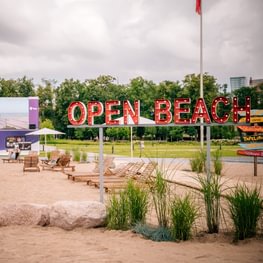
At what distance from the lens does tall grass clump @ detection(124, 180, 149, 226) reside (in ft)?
22.8

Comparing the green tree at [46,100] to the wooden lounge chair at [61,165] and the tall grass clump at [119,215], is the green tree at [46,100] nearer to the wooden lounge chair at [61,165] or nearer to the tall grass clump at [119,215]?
the wooden lounge chair at [61,165]

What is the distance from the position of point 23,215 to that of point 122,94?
64761mm

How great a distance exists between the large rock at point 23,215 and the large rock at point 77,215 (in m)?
0.18

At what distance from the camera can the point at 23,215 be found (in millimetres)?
7246

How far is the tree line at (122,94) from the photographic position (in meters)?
58.9

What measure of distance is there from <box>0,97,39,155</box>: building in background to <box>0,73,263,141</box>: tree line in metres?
19.6

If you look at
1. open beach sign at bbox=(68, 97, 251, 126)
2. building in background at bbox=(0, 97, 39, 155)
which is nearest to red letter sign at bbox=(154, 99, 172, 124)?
open beach sign at bbox=(68, 97, 251, 126)

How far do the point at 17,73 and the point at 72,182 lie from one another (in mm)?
69166

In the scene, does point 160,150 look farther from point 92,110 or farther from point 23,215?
point 23,215

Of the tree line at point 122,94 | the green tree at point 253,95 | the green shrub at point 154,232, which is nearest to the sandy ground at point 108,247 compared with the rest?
the green shrub at point 154,232

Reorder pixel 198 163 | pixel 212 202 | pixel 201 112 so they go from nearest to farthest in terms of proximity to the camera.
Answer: pixel 212 202 → pixel 201 112 → pixel 198 163

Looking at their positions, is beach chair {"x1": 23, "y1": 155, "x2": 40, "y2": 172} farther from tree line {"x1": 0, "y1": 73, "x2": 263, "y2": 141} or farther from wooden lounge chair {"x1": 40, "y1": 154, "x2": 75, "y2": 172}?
tree line {"x1": 0, "y1": 73, "x2": 263, "y2": 141}

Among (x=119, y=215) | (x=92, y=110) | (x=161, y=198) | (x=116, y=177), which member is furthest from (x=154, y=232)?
(x=116, y=177)

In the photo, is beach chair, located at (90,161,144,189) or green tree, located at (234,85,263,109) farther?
green tree, located at (234,85,263,109)
